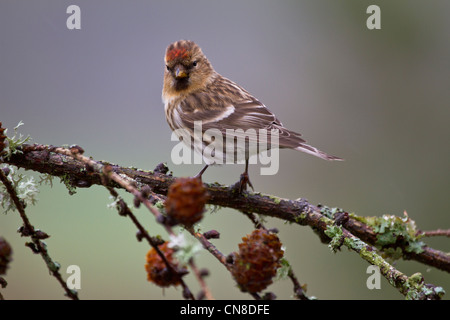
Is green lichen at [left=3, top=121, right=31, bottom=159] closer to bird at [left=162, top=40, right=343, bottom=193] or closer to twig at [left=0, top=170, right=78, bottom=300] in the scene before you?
twig at [left=0, top=170, right=78, bottom=300]

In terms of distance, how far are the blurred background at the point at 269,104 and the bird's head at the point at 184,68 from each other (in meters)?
0.54

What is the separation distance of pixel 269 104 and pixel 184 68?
130 centimetres

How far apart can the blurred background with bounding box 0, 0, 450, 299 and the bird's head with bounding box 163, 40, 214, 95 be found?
1.77ft

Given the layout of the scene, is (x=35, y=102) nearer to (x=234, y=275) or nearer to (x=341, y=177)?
(x=341, y=177)

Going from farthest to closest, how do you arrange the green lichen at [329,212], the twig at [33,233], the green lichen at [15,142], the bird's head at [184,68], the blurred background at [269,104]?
the blurred background at [269,104]
the bird's head at [184,68]
the green lichen at [329,212]
the green lichen at [15,142]
the twig at [33,233]

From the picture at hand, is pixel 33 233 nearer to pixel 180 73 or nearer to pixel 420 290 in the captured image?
pixel 420 290

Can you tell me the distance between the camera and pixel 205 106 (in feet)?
7.23

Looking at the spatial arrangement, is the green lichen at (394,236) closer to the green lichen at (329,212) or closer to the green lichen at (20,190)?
the green lichen at (329,212)

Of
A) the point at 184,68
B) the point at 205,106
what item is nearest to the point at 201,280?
the point at 205,106

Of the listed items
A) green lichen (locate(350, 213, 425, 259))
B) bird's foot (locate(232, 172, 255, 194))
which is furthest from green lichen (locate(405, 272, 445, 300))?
bird's foot (locate(232, 172, 255, 194))

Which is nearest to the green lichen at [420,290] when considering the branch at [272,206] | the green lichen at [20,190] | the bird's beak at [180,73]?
the branch at [272,206]

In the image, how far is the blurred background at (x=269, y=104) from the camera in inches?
106

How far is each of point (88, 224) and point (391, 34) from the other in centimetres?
236

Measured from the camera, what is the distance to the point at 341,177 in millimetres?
3252
